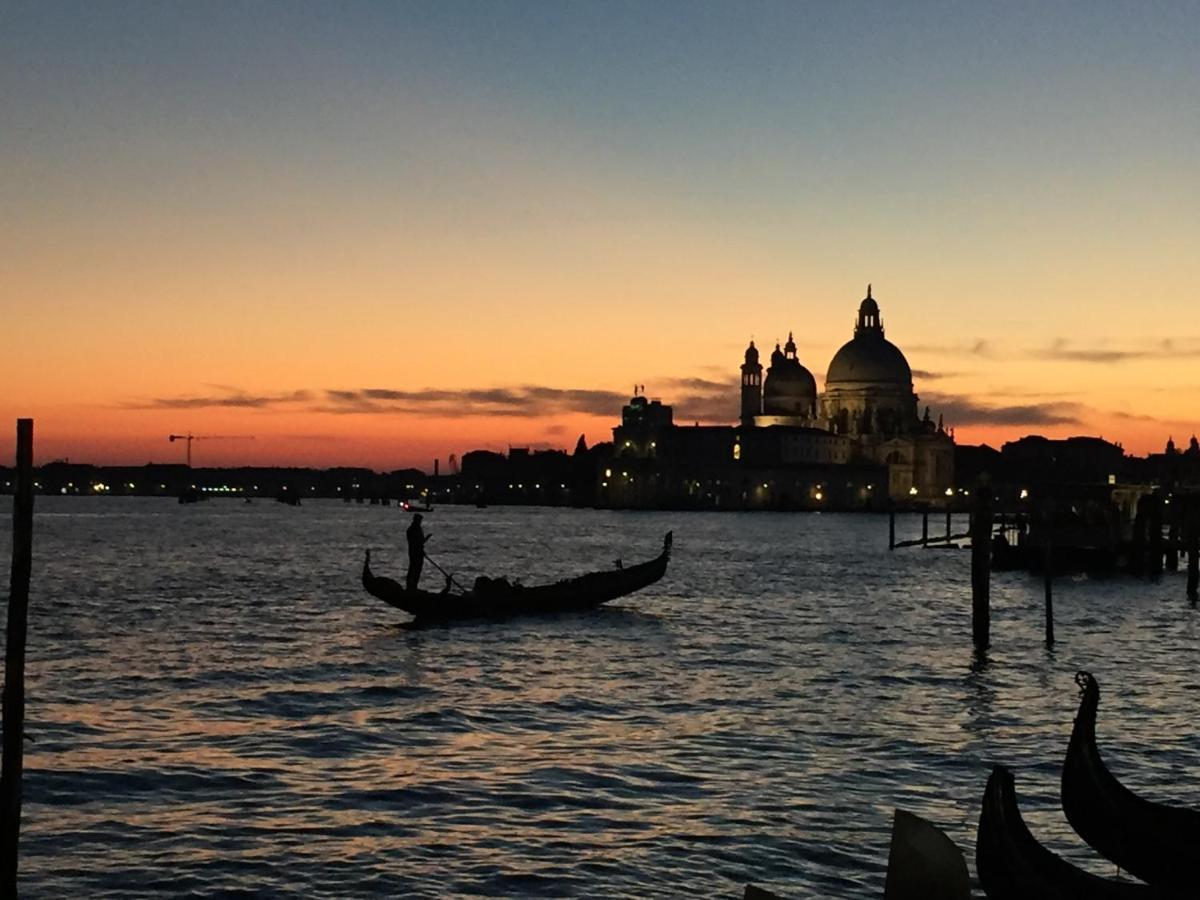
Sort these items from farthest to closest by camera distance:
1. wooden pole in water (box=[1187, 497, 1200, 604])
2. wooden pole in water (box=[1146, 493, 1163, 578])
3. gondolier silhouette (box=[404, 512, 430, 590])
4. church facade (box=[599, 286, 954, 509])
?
church facade (box=[599, 286, 954, 509])
wooden pole in water (box=[1146, 493, 1163, 578])
wooden pole in water (box=[1187, 497, 1200, 604])
gondolier silhouette (box=[404, 512, 430, 590])

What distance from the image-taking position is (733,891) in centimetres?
1155

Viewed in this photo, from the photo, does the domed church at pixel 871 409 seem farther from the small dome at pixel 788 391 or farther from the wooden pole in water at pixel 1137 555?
the wooden pole in water at pixel 1137 555

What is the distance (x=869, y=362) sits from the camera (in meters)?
180

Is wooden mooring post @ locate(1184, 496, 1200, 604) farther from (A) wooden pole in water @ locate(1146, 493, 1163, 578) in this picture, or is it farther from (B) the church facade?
(B) the church facade

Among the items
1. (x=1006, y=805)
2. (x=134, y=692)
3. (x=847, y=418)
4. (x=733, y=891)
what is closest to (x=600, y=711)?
(x=134, y=692)

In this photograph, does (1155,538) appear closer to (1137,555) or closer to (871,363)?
(1137,555)

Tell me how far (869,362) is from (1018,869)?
175 metres

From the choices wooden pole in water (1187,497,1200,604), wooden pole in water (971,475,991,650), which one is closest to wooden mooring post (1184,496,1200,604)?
wooden pole in water (1187,497,1200,604)

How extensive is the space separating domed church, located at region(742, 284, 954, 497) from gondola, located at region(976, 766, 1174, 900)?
172 meters

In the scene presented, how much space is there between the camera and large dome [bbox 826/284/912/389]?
591ft

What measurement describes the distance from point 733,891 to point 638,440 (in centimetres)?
17703

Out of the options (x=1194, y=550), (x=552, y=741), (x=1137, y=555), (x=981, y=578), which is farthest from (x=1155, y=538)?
(x=552, y=741)

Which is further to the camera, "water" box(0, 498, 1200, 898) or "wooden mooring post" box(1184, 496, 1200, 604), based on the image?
"wooden mooring post" box(1184, 496, 1200, 604)

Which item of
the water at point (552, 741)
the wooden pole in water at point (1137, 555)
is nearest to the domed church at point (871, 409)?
the wooden pole in water at point (1137, 555)
